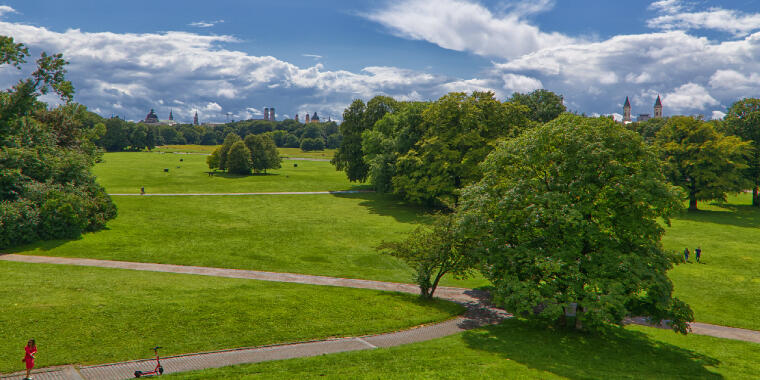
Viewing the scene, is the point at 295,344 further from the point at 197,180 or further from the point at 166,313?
the point at 197,180

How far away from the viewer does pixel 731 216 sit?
55.0 meters

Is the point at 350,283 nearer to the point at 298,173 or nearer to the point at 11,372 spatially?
the point at 11,372

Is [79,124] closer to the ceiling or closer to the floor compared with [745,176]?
closer to the ceiling

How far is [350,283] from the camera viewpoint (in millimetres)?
27031

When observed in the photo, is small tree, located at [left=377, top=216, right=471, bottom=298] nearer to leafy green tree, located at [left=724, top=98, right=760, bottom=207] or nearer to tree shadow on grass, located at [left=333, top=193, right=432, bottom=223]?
tree shadow on grass, located at [left=333, top=193, right=432, bottom=223]

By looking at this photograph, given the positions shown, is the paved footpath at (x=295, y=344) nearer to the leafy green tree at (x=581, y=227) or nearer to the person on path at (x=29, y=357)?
the person on path at (x=29, y=357)

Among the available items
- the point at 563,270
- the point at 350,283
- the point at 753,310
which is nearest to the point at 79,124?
the point at 350,283

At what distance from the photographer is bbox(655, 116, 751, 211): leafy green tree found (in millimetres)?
56500

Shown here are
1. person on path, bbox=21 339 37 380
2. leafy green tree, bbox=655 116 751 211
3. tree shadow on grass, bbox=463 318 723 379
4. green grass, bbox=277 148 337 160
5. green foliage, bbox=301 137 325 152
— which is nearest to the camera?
person on path, bbox=21 339 37 380

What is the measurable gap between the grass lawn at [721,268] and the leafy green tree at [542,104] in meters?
21.5

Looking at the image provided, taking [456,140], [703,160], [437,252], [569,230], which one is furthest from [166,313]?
[703,160]

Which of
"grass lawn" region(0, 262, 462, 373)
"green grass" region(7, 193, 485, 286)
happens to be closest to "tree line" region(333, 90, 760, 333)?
"grass lawn" region(0, 262, 462, 373)

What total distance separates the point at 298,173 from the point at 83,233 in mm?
58517

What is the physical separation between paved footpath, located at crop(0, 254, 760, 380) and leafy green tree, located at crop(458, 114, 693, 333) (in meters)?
3.56
